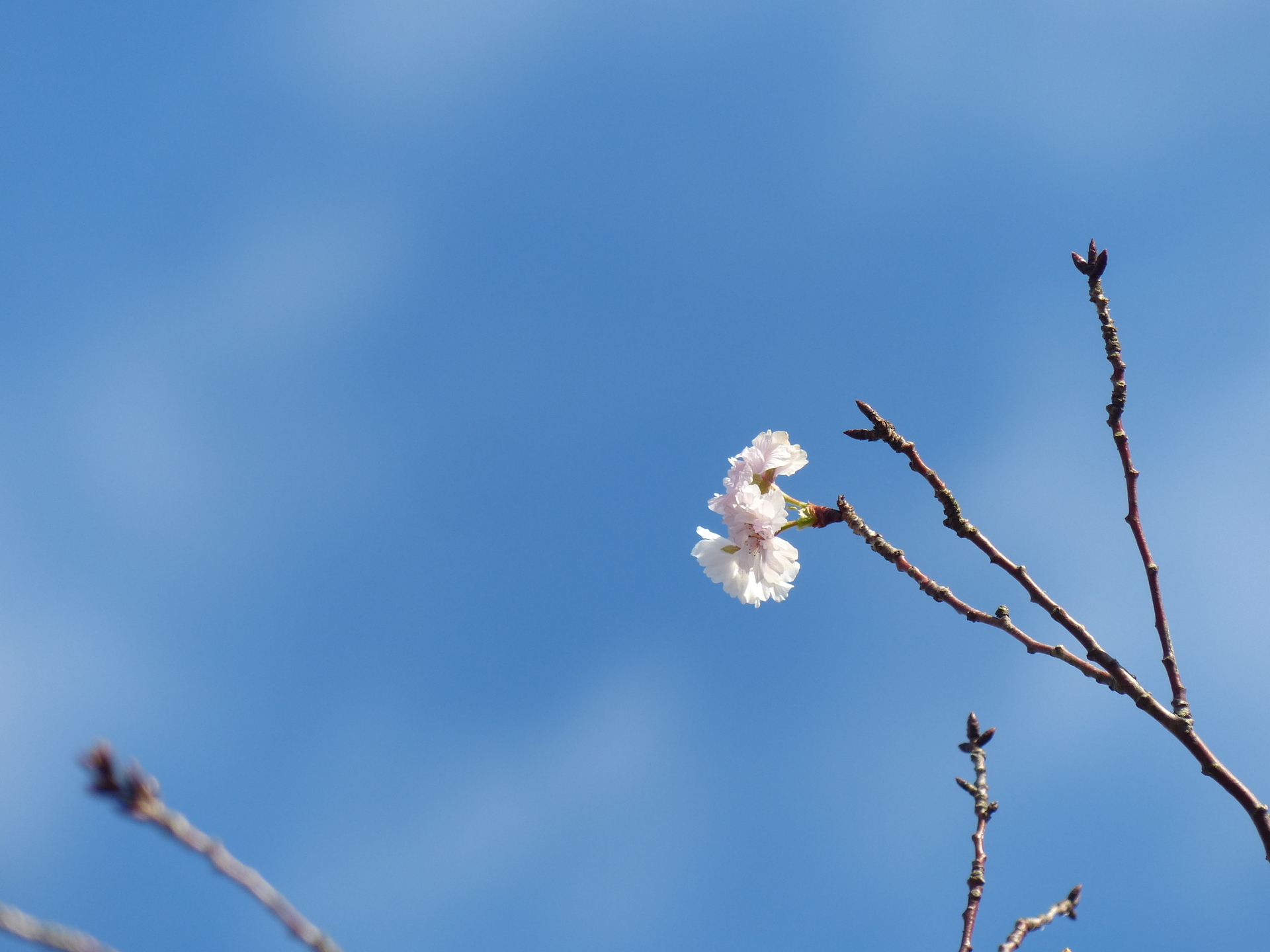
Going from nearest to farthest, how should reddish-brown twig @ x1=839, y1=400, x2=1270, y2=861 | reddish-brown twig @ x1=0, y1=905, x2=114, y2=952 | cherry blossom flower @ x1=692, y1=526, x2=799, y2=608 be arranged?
reddish-brown twig @ x1=0, y1=905, x2=114, y2=952
reddish-brown twig @ x1=839, y1=400, x2=1270, y2=861
cherry blossom flower @ x1=692, y1=526, x2=799, y2=608

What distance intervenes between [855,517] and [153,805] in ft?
7.95

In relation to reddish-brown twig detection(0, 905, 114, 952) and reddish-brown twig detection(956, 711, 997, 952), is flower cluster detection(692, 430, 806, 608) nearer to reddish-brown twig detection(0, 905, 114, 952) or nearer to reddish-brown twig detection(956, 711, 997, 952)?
reddish-brown twig detection(956, 711, 997, 952)

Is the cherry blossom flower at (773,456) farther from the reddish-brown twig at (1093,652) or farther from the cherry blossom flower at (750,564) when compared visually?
the reddish-brown twig at (1093,652)

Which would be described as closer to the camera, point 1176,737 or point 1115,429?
point 1176,737

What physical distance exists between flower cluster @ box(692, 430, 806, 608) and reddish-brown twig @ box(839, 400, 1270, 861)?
0.97 metres

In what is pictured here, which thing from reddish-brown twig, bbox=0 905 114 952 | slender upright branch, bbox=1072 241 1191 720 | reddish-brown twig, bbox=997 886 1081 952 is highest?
slender upright branch, bbox=1072 241 1191 720

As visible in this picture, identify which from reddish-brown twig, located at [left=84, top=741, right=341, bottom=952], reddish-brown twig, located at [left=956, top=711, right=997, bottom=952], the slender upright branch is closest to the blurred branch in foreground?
A: reddish-brown twig, located at [left=956, top=711, right=997, bottom=952]

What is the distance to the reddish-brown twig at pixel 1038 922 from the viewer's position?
3146mm

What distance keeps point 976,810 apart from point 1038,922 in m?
0.44

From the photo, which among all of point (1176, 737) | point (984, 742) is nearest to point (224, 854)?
point (1176, 737)

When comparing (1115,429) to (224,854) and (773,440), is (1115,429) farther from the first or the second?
(224,854)

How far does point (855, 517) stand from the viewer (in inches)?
121

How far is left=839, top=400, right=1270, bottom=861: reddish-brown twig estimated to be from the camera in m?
2.45

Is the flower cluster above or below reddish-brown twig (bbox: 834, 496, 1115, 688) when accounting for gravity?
above
